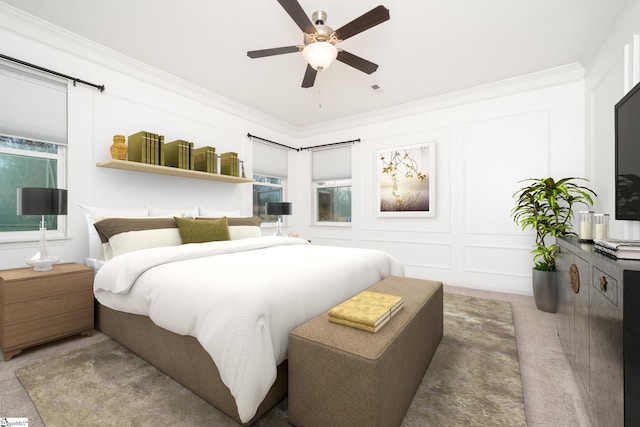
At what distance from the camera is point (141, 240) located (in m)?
2.53

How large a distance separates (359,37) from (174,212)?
8.96 ft

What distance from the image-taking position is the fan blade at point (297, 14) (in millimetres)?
1906

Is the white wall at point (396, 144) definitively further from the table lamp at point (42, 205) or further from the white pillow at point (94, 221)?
the table lamp at point (42, 205)

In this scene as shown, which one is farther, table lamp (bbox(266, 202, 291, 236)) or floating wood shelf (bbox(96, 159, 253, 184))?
table lamp (bbox(266, 202, 291, 236))

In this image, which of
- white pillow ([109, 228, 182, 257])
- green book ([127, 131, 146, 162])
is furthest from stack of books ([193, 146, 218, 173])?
white pillow ([109, 228, 182, 257])

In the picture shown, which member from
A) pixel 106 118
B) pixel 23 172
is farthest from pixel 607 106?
pixel 23 172

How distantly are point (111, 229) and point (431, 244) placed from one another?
3.99 metres

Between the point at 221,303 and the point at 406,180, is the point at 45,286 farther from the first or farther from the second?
the point at 406,180

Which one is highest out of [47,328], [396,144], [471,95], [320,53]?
[471,95]

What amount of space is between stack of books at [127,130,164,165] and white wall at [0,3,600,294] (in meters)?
0.28

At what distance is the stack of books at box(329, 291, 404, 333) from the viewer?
1.34 metres

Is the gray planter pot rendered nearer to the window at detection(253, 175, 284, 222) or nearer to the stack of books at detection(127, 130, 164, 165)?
the window at detection(253, 175, 284, 222)

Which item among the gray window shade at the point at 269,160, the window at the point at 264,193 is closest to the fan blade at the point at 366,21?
the gray window shade at the point at 269,160

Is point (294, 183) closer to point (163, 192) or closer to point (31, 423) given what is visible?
point (163, 192)
